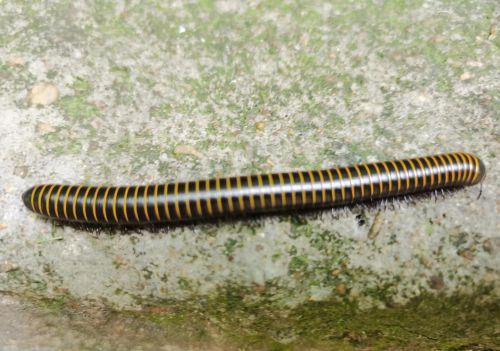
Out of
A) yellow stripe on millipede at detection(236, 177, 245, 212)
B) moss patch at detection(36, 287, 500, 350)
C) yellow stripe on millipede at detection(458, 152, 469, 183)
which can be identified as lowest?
moss patch at detection(36, 287, 500, 350)

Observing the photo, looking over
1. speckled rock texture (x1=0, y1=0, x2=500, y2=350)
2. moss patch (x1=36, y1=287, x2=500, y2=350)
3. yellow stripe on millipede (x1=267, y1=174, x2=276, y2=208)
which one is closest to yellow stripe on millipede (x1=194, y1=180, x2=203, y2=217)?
speckled rock texture (x1=0, y1=0, x2=500, y2=350)

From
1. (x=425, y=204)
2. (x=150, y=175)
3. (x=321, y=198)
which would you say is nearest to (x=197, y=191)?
(x=150, y=175)

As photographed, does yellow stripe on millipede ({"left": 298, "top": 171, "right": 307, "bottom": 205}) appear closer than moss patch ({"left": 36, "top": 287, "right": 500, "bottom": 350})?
Yes

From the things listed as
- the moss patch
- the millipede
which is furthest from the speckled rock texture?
the millipede

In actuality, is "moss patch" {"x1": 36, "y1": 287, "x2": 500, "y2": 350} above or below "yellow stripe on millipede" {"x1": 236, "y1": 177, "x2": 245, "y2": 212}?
below

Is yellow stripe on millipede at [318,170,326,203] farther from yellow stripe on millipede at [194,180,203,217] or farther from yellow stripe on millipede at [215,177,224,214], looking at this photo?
yellow stripe on millipede at [194,180,203,217]

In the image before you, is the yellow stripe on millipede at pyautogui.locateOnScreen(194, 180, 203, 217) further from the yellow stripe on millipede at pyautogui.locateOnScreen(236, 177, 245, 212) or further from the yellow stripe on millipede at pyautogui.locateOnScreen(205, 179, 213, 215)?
the yellow stripe on millipede at pyautogui.locateOnScreen(236, 177, 245, 212)
